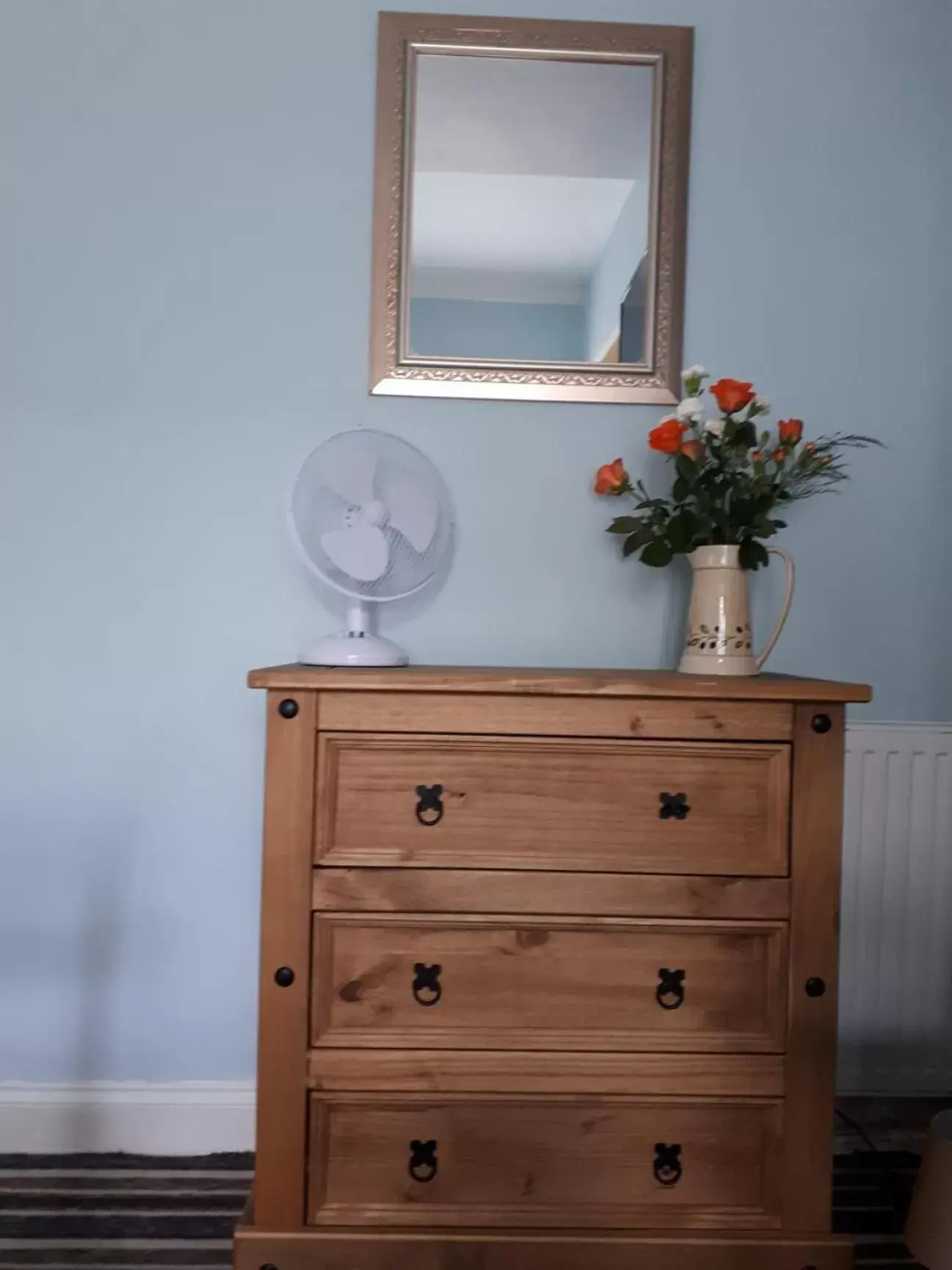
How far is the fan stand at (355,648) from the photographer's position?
1.72 meters

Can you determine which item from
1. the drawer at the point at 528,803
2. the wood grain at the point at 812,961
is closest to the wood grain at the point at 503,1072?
the wood grain at the point at 812,961

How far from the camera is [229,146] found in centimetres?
205

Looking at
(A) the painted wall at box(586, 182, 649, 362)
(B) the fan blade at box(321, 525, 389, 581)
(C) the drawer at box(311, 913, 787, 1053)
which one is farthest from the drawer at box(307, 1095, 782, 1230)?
(A) the painted wall at box(586, 182, 649, 362)

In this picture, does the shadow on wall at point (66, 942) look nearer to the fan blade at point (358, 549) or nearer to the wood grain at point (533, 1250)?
the wood grain at point (533, 1250)

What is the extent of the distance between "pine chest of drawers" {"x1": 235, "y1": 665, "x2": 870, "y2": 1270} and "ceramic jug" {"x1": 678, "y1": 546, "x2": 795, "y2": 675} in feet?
0.56

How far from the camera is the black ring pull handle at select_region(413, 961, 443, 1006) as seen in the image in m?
1.56

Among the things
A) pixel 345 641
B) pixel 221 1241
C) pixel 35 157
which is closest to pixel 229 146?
pixel 35 157

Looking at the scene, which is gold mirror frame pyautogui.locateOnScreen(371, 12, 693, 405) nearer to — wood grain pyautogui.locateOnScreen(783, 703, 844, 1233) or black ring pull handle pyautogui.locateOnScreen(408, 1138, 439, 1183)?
wood grain pyautogui.locateOnScreen(783, 703, 844, 1233)

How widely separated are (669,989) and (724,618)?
0.68 meters

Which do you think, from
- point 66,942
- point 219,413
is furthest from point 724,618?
point 66,942

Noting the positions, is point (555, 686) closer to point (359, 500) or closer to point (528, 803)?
point (528, 803)

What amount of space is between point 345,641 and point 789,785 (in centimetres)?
85

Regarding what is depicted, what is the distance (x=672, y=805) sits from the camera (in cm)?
157

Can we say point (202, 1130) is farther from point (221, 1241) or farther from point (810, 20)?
point (810, 20)
